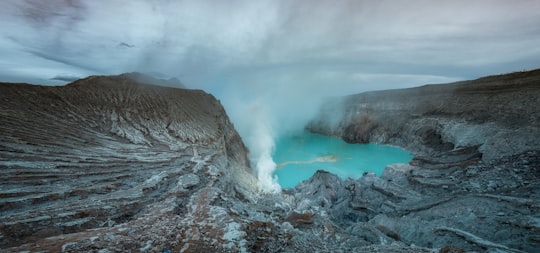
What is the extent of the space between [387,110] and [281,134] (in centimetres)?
2415

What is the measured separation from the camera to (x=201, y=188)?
8.35 m

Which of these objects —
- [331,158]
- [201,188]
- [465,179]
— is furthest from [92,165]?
[331,158]

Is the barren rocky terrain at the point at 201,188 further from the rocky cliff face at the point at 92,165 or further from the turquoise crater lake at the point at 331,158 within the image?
the turquoise crater lake at the point at 331,158

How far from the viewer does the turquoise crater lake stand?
1096 inches

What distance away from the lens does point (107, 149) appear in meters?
11.2

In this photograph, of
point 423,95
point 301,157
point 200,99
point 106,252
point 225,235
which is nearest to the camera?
point 106,252

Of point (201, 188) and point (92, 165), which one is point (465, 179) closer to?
point (201, 188)

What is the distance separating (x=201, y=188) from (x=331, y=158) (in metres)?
29.2

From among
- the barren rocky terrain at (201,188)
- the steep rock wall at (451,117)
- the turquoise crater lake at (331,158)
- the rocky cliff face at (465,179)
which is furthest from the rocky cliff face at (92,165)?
the steep rock wall at (451,117)

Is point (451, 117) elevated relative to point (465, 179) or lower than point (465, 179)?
elevated

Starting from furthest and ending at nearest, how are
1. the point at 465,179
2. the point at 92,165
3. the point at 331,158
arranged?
the point at 331,158 → the point at 465,179 → the point at 92,165

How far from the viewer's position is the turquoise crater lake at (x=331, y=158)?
2783 cm

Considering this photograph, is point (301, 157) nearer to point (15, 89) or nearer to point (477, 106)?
point (477, 106)

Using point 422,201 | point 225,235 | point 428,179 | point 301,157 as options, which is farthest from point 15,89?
point 301,157
